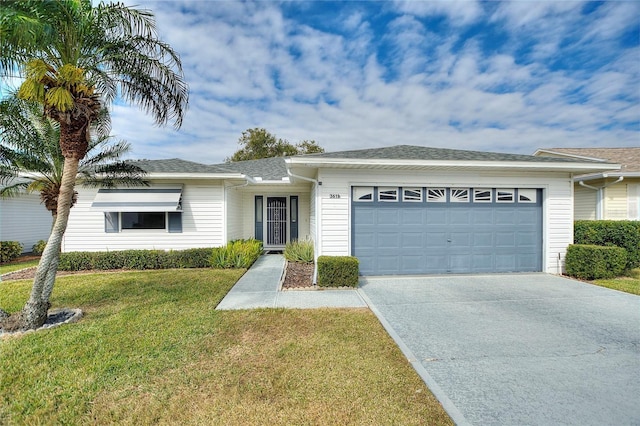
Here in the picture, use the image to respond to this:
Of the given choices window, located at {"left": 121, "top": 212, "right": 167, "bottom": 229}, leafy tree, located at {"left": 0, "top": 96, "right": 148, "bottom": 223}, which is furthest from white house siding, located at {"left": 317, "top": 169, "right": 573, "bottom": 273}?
window, located at {"left": 121, "top": 212, "right": 167, "bottom": 229}

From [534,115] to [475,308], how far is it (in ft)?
45.8

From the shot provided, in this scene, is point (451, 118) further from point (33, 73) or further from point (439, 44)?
point (33, 73)

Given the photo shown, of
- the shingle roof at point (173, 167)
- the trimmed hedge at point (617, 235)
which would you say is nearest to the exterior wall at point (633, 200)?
the trimmed hedge at point (617, 235)

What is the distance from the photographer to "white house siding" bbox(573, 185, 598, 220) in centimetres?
1130

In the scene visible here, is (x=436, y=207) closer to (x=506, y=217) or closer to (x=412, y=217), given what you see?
(x=412, y=217)

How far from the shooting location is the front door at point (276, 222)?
13.5 m

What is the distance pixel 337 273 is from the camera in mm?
7176

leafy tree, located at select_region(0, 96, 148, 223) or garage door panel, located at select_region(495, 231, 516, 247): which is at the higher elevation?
leafy tree, located at select_region(0, 96, 148, 223)

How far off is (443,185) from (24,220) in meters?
17.7

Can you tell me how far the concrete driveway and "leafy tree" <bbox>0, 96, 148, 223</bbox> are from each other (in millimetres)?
7654

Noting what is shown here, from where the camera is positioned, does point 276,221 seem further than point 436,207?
Yes

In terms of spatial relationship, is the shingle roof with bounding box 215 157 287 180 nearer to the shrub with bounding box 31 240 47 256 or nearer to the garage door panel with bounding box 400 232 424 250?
the garage door panel with bounding box 400 232 424 250

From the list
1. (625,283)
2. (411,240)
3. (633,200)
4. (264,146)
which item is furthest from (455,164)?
(264,146)

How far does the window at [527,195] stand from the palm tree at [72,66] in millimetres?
9778
